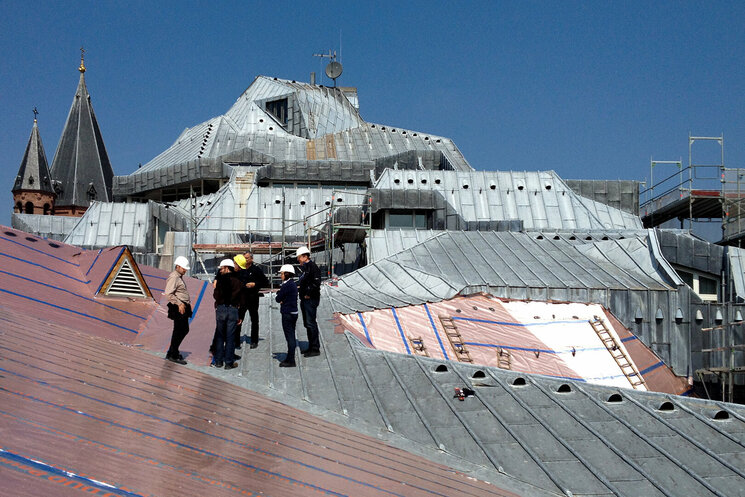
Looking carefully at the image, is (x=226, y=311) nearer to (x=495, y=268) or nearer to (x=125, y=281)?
(x=125, y=281)

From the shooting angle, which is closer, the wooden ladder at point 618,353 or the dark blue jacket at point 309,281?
the dark blue jacket at point 309,281

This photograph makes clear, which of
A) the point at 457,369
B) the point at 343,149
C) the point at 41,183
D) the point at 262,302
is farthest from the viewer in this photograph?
the point at 41,183

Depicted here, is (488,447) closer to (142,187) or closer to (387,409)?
(387,409)

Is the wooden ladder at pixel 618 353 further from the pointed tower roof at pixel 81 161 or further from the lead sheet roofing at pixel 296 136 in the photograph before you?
the pointed tower roof at pixel 81 161

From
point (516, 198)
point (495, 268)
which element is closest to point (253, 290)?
point (495, 268)

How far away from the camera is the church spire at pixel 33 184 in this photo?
9169 cm

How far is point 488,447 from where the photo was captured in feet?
40.7

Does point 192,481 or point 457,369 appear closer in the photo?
point 192,481

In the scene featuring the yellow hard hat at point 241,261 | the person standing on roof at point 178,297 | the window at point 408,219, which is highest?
the window at point 408,219

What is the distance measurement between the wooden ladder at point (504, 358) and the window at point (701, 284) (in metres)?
14.5

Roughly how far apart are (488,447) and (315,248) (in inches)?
863

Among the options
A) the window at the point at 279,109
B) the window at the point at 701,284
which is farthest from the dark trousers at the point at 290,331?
the window at the point at 279,109

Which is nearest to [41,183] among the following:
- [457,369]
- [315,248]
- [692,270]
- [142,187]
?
[142,187]

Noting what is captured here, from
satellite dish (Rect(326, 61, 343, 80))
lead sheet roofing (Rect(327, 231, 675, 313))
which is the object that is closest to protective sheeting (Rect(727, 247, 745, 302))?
lead sheet roofing (Rect(327, 231, 675, 313))
